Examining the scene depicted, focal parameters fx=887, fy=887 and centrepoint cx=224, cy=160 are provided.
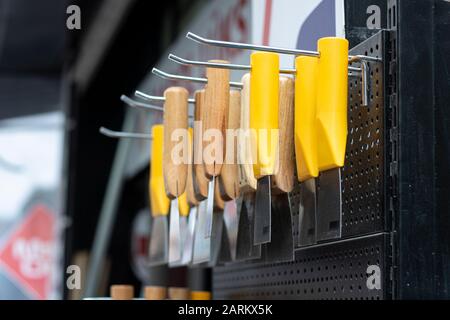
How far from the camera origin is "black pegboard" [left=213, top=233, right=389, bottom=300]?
5.08 feet

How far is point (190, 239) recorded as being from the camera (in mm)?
1879

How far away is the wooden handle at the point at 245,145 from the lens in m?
1.51

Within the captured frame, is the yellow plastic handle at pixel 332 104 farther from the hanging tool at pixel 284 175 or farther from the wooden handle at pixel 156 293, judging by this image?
the wooden handle at pixel 156 293

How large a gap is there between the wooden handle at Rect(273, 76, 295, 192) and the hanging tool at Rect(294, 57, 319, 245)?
2 cm

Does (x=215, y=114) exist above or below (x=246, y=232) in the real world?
above

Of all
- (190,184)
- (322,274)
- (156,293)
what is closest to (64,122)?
(156,293)

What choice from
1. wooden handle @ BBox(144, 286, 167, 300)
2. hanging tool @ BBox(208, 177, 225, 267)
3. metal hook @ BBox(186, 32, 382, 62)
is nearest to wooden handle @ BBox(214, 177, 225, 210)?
hanging tool @ BBox(208, 177, 225, 267)

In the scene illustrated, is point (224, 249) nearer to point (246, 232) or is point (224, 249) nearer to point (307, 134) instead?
point (246, 232)

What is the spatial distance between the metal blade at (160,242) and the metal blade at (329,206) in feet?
1.97

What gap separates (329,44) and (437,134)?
0.80ft

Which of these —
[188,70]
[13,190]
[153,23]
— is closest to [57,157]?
[13,190]

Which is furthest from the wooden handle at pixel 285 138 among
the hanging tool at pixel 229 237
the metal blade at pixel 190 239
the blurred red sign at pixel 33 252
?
the blurred red sign at pixel 33 252

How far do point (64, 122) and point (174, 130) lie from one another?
4124 millimetres

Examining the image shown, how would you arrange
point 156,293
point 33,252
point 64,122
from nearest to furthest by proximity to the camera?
point 156,293, point 64,122, point 33,252
